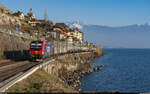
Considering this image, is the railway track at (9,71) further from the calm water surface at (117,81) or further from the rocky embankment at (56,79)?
the calm water surface at (117,81)

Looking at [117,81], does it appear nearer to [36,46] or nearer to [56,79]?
[36,46]

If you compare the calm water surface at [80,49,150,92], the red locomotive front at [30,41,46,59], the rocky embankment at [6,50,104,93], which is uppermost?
the red locomotive front at [30,41,46,59]

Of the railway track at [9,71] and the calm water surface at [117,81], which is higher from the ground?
the railway track at [9,71]

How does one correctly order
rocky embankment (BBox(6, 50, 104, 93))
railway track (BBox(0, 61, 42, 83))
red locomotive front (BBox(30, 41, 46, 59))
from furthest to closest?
red locomotive front (BBox(30, 41, 46, 59)) → railway track (BBox(0, 61, 42, 83)) → rocky embankment (BBox(6, 50, 104, 93))

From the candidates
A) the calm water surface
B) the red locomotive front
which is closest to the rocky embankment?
the calm water surface

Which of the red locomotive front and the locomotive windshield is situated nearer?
the red locomotive front

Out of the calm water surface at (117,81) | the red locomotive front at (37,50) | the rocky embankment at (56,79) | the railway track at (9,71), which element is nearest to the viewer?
the rocky embankment at (56,79)

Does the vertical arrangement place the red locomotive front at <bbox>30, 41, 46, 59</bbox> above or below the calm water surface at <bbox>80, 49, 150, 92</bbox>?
above

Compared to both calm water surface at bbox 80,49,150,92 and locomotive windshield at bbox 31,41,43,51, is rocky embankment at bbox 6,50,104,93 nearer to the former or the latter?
calm water surface at bbox 80,49,150,92

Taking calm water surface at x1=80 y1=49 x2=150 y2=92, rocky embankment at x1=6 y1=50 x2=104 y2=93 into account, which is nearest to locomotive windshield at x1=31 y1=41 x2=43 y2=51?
rocky embankment at x1=6 y1=50 x2=104 y2=93

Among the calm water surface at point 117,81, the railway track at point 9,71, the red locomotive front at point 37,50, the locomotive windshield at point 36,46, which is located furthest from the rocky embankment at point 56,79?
the locomotive windshield at point 36,46

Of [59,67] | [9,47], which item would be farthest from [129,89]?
[9,47]

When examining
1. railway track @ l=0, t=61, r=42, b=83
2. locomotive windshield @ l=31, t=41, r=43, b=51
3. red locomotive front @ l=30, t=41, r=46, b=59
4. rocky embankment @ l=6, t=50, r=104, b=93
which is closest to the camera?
rocky embankment @ l=6, t=50, r=104, b=93

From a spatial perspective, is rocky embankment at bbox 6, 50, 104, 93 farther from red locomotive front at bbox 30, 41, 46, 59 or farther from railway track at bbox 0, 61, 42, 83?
red locomotive front at bbox 30, 41, 46, 59
